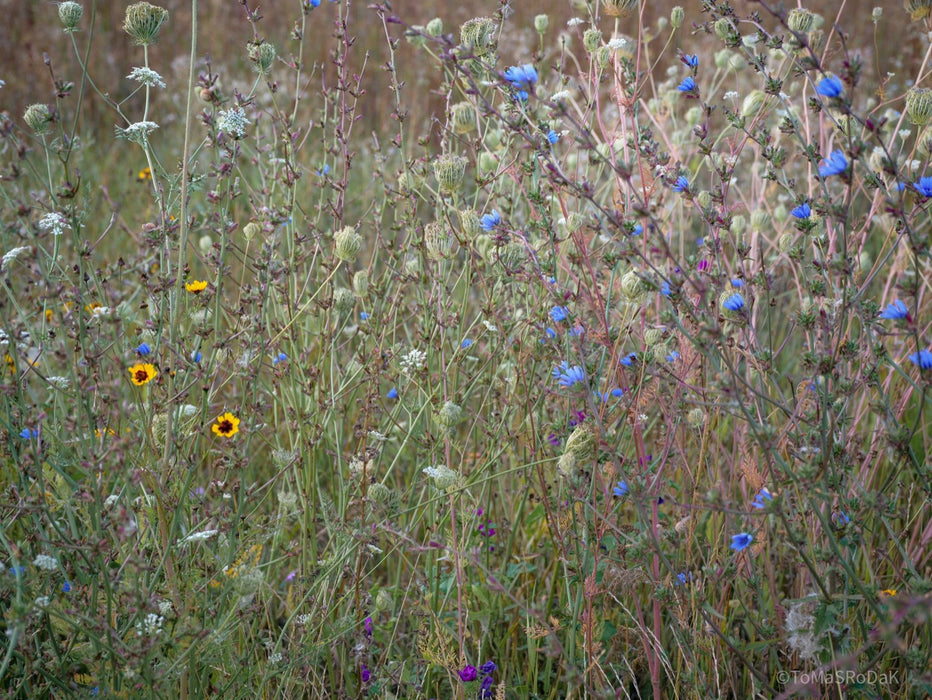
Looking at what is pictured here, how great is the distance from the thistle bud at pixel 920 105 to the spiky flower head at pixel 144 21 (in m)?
1.47

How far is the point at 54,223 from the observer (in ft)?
5.10

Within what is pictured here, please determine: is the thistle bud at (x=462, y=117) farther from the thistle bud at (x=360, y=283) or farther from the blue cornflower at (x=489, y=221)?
the thistle bud at (x=360, y=283)

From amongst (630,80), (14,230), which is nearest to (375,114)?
(630,80)

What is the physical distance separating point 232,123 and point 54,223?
1.28 ft

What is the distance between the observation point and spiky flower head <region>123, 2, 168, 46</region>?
1518 millimetres

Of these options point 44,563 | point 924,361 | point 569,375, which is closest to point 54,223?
point 44,563

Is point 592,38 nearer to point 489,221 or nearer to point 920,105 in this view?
point 489,221

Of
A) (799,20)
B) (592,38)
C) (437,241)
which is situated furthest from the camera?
(592,38)

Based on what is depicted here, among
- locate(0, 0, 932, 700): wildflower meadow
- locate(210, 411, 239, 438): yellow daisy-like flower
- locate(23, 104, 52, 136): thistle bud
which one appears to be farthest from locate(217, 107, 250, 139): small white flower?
locate(210, 411, 239, 438): yellow daisy-like flower

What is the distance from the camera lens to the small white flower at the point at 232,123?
1557 millimetres

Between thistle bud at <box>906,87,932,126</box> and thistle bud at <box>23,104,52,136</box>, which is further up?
thistle bud at <box>906,87,932,126</box>

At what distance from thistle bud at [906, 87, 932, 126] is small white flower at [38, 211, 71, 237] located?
5.43 feet

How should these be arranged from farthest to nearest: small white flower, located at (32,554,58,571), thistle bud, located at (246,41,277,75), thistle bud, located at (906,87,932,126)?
1. thistle bud, located at (246,41,277,75)
2. thistle bud, located at (906,87,932,126)
3. small white flower, located at (32,554,58,571)

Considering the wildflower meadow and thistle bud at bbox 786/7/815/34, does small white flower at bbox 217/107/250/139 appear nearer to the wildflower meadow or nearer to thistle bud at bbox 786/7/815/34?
the wildflower meadow
